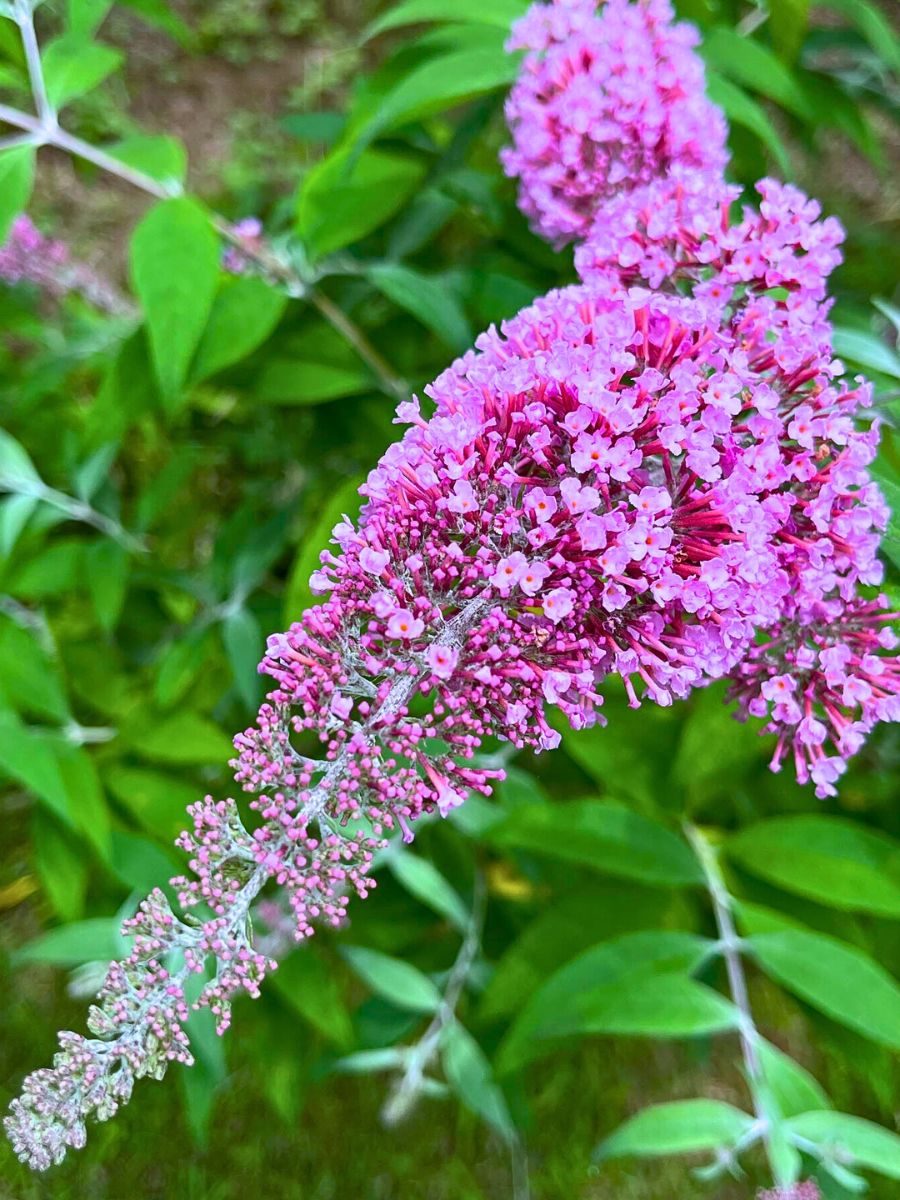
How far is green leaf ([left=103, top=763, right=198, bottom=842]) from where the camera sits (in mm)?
2148

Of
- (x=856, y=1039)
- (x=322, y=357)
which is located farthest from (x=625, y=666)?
(x=322, y=357)

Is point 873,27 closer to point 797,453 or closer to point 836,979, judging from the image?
point 797,453

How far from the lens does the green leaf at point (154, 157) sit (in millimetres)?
1777

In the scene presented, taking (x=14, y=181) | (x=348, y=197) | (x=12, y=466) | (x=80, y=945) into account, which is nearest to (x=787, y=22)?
(x=348, y=197)

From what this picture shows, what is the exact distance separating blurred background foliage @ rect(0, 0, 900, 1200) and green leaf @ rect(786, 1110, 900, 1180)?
5cm

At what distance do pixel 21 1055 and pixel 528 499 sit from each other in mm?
2840

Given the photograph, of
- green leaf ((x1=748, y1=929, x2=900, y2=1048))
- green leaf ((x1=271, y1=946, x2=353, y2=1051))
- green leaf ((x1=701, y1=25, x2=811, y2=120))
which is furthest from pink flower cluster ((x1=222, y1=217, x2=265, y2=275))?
green leaf ((x1=748, y1=929, x2=900, y2=1048))

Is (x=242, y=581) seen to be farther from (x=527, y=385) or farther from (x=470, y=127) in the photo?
(x=527, y=385)

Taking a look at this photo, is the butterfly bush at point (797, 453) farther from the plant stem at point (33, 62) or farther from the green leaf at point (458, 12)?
the plant stem at point (33, 62)

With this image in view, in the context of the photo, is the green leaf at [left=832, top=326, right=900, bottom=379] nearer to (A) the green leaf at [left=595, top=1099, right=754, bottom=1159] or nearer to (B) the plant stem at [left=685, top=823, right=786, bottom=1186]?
(B) the plant stem at [left=685, top=823, right=786, bottom=1186]

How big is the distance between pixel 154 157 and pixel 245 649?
107 centimetres

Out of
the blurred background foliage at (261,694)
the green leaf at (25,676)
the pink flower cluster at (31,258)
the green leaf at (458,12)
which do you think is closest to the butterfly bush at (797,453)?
the blurred background foliage at (261,694)

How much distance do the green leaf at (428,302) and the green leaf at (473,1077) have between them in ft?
5.51

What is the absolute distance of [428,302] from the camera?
1966mm
